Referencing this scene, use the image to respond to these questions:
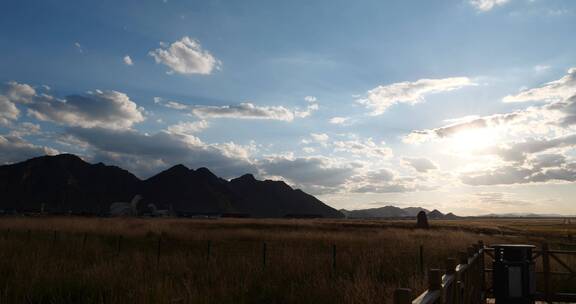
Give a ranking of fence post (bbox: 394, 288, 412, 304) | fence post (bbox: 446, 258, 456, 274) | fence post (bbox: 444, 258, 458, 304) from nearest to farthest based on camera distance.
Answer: fence post (bbox: 394, 288, 412, 304) < fence post (bbox: 444, 258, 458, 304) < fence post (bbox: 446, 258, 456, 274)

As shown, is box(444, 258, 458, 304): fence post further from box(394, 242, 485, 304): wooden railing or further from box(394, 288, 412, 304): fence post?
box(394, 288, 412, 304): fence post

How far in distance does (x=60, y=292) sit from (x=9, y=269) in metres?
3.80

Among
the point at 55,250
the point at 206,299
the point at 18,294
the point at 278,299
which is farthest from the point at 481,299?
the point at 55,250

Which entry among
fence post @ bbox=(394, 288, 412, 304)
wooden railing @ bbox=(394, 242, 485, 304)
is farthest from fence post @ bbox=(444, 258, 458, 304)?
fence post @ bbox=(394, 288, 412, 304)

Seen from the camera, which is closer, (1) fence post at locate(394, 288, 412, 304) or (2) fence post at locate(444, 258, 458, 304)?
(1) fence post at locate(394, 288, 412, 304)

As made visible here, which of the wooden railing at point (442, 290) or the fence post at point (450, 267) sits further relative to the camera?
the fence post at point (450, 267)

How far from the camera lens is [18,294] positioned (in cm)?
948

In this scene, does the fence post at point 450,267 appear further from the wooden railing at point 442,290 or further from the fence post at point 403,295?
the fence post at point 403,295

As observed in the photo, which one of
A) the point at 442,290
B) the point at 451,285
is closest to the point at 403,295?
the point at 442,290

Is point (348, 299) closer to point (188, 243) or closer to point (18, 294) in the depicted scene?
point (18, 294)

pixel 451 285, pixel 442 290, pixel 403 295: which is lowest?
pixel 451 285

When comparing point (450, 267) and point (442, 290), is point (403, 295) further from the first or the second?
point (450, 267)

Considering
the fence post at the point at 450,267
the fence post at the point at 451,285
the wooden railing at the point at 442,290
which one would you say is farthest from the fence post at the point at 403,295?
the fence post at the point at 450,267

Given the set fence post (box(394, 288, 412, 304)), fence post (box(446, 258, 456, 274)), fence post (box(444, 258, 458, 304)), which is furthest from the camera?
fence post (box(446, 258, 456, 274))
